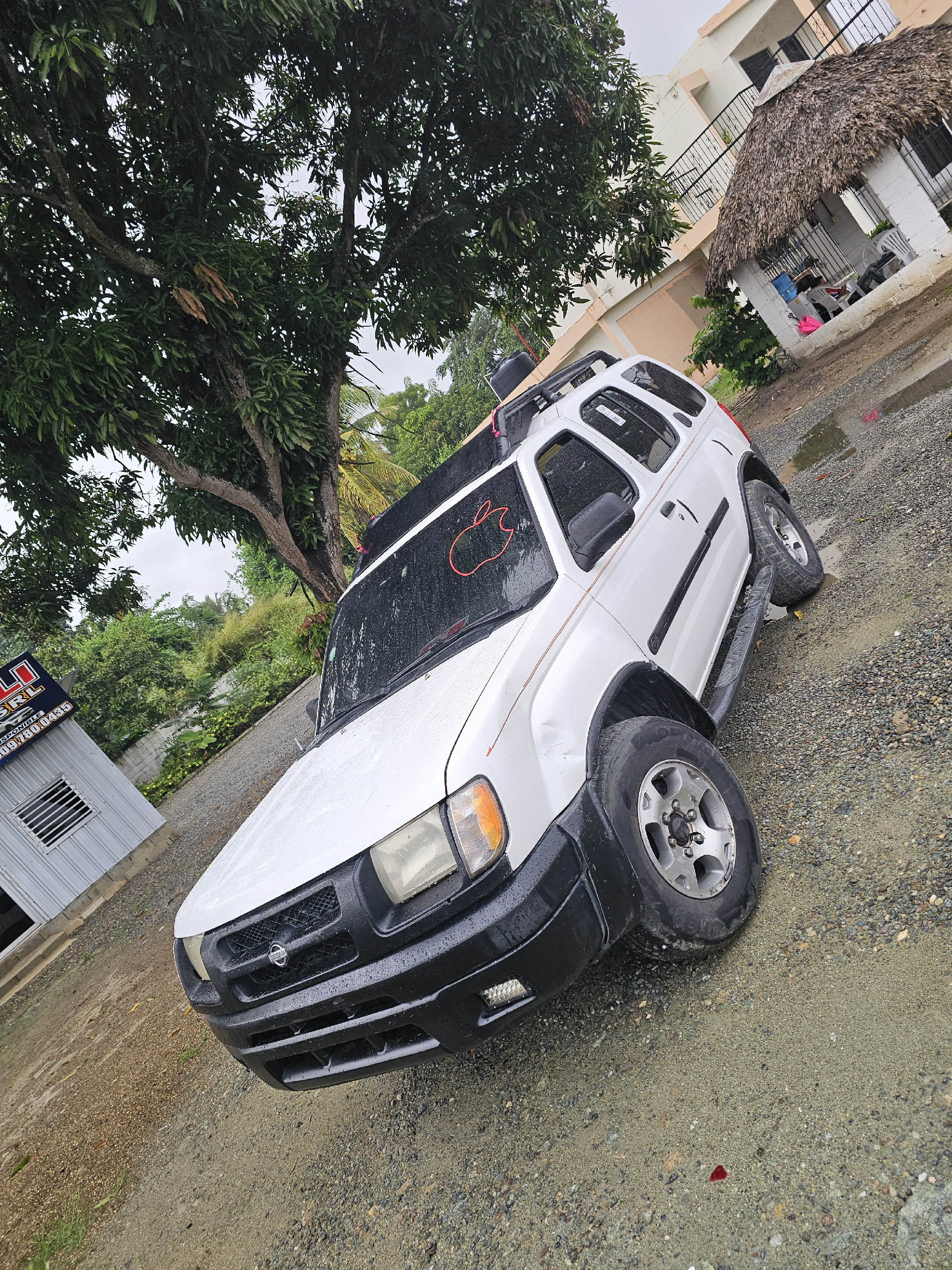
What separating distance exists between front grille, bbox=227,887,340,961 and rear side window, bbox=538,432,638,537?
1875 mm

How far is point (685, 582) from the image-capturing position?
3920 millimetres

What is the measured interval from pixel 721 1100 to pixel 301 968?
1360mm

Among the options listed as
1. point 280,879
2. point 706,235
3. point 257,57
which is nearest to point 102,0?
point 257,57

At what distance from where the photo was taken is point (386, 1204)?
2975 mm

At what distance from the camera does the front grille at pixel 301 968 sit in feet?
8.59

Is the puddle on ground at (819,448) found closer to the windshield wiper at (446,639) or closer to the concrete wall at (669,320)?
the windshield wiper at (446,639)

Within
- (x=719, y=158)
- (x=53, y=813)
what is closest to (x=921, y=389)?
(x=53, y=813)

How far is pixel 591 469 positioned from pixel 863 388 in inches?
319

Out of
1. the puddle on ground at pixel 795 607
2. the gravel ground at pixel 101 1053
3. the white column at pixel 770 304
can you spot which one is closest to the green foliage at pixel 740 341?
the white column at pixel 770 304

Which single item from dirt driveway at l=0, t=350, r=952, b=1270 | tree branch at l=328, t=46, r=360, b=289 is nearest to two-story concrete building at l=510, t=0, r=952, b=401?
tree branch at l=328, t=46, r=360, b=289

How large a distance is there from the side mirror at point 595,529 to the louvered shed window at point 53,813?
11.2 metres

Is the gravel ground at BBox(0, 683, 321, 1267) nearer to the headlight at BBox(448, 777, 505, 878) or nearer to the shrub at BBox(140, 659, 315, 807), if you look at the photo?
the headlight at BBox(448, 777, 505, 878)

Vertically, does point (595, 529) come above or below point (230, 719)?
above

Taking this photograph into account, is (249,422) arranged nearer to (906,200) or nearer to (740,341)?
(906,200)
